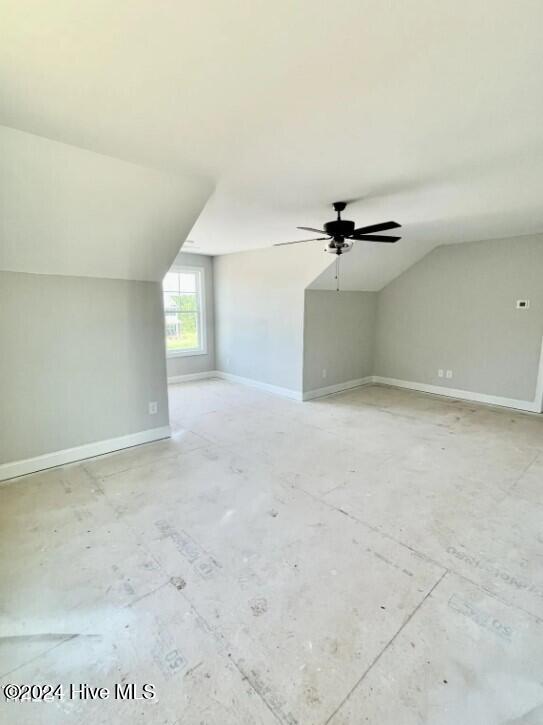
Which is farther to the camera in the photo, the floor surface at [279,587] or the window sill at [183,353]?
the window sill at [183,353]

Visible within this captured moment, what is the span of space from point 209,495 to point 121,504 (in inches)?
25.7

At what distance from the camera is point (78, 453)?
3.30 m

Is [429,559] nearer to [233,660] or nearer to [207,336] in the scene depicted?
[233,660]

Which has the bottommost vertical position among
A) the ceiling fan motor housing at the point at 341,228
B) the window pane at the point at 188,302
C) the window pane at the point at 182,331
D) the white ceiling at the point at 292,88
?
the window pane at the point at 182,331

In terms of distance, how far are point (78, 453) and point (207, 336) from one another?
3699 millimetres

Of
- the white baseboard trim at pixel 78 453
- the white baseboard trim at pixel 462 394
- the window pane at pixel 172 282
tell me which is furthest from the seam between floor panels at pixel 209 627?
the white baseboard trim at pixel 462 394

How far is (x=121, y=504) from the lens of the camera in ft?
8.54

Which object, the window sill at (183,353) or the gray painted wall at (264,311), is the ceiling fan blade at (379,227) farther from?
the window sill at (183,353)

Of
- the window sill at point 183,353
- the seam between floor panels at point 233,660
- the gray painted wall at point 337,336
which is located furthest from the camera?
the window sill at point 183,353

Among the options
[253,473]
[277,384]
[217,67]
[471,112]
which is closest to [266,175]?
[217,67]

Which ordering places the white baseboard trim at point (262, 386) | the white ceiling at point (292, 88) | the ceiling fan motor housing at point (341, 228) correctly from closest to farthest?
the white ceiling at point (292, 88)
the ceiling fan motor housing at point (341, 228)
the white baseboard trim at point (262, 386)

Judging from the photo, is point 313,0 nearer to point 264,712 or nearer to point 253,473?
point 264,712

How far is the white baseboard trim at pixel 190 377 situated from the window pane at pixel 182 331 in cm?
52

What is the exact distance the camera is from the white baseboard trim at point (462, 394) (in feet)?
16.0
